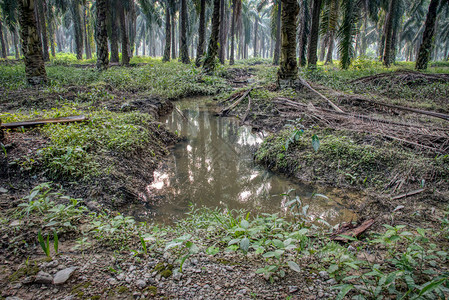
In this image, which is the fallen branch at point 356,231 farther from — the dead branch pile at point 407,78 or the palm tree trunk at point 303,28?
the palm tree trunk at point 303,28

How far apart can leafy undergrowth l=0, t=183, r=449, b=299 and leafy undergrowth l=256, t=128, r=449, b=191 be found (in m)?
1.06

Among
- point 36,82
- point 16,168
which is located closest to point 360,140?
point 16,168

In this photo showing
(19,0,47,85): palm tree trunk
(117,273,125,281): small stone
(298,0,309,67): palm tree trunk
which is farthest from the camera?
(298,0,309,67): palm tree trunk

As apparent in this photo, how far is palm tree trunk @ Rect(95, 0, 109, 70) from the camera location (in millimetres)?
11430

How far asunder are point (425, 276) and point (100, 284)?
2185mm

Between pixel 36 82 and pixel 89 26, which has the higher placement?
pixel 89 26

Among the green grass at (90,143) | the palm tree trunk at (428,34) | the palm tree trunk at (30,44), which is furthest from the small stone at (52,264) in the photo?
the palm tree trunk at (428,34)

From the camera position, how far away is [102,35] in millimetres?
11656

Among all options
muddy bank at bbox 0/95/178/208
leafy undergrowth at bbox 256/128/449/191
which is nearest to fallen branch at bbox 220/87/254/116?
leafy undergrowth at bbox 256/128/449/191

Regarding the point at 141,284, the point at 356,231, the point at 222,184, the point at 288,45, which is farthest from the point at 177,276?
the point at 288,45

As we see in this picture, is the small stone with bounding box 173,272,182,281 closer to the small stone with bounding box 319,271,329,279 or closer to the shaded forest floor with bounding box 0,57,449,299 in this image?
the shaded forest floor with bounding box 0,57,449,299

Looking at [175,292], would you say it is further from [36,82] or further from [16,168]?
[36,82]

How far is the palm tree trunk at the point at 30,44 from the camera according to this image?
7840mm

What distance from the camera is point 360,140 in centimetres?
457
